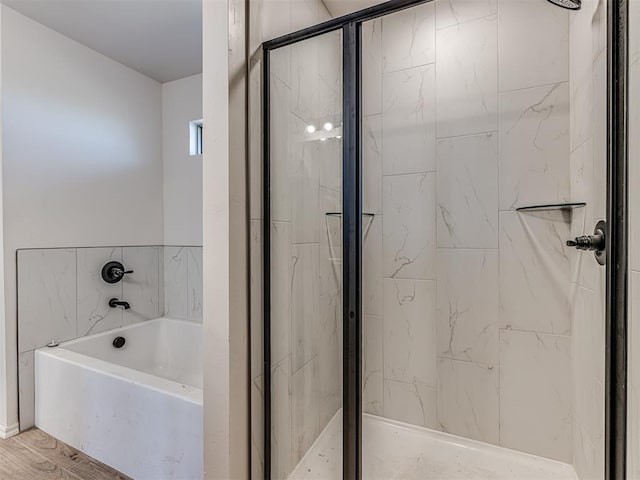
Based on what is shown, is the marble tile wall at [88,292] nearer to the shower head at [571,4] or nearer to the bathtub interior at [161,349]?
the bathtub interior at [161,349]

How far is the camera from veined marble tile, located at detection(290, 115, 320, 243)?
54.1 inches

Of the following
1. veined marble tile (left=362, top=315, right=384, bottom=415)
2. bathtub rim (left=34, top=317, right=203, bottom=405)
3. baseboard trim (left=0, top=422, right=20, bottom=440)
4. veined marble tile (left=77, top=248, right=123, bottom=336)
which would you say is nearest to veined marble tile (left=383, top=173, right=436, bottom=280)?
veined marble tile (left=362, top=315, right=384, bottom=415)

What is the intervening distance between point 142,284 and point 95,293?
35cm

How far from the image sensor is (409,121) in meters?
1.71

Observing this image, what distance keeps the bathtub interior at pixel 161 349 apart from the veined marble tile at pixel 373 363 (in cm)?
116

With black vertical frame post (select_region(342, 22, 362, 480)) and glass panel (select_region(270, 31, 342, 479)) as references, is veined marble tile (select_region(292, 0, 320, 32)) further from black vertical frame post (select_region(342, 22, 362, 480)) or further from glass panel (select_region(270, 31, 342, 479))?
black vertical frame post (select_region(342, 22, 362, 480))

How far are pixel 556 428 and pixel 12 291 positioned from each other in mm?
2729

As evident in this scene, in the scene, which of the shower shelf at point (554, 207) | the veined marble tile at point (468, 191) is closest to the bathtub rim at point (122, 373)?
the veined marble tile at point (468, 191)

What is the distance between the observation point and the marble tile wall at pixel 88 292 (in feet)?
6.09

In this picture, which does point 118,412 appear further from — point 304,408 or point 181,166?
point 181,166

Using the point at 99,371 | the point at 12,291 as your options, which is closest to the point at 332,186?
the point at 99,371

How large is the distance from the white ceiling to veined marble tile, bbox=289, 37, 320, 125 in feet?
2.94

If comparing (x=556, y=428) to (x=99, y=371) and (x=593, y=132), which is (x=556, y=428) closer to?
(x=593, y=132)
